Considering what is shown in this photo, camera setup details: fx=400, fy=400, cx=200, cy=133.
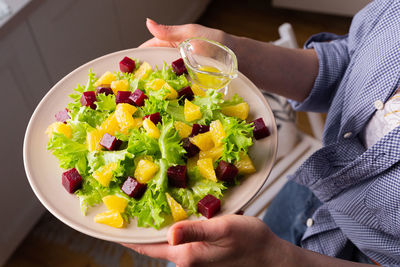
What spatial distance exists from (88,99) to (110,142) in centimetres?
15

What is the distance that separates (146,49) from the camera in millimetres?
1163

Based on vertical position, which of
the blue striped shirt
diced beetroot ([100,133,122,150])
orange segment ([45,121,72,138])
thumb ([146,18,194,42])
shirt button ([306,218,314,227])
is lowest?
shirt button ([306,218,314,227])

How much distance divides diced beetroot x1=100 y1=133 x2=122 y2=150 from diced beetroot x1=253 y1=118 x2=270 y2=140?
1.07 ft

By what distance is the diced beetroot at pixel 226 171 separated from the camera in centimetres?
89

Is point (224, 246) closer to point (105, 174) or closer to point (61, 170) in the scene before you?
point (105, 174)

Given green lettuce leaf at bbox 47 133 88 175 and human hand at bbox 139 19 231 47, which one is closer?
green lettuce leaf at bbox 47 133 88 175

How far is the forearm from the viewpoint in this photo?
1.21m

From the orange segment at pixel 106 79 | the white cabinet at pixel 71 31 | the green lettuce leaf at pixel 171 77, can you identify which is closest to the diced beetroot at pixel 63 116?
the orange segment at pixel 106 79

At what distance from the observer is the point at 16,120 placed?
181 centimetres

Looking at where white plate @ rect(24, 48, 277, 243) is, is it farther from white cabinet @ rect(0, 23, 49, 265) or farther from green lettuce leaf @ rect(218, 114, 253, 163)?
white cabinet @ rect(0, 23, 49, 265)

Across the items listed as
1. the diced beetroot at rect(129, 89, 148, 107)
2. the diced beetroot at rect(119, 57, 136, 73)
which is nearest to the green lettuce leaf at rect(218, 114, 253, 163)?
the diced beetroot at rect(129, 89, 148, 107)

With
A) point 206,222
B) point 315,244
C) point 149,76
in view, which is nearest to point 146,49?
point 149,76

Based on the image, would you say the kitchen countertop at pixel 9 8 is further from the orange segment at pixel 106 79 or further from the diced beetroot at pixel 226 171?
the diced beetroot at pixel 226 171

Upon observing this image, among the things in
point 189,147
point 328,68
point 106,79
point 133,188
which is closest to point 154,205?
point 133,188
